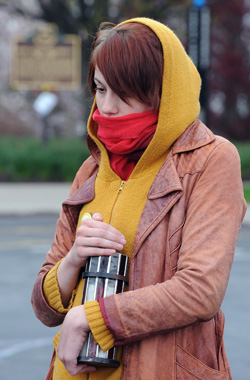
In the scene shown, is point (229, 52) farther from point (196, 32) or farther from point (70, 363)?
point (70, 363)

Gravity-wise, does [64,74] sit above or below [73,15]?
below

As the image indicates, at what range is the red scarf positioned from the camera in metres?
1.96

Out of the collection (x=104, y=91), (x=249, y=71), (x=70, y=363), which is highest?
(x=104, y=91)

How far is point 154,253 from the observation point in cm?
188

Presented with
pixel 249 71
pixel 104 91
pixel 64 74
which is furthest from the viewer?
pixel 249 71

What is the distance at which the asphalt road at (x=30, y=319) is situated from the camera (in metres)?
5.17

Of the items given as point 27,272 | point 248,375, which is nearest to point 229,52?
point 27,272

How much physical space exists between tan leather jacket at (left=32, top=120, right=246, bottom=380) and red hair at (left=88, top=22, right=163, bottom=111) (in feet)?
0.56

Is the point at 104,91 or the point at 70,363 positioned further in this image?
the point at 104,91

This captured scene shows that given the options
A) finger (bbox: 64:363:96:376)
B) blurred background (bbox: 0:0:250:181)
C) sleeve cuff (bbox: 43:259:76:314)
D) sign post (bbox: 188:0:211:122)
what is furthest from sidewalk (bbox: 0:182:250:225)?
finger (bbox: 64:363:96:376)

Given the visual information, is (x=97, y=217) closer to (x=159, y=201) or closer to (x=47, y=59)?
(x=159, y=201)

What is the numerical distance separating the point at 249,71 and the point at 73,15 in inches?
397

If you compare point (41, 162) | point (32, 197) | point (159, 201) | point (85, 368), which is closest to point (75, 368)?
point (85, 368)

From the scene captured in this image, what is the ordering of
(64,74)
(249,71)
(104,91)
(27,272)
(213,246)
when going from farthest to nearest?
(249,71) → (64,74) → (27,272) → (104,91) → (213,246)
